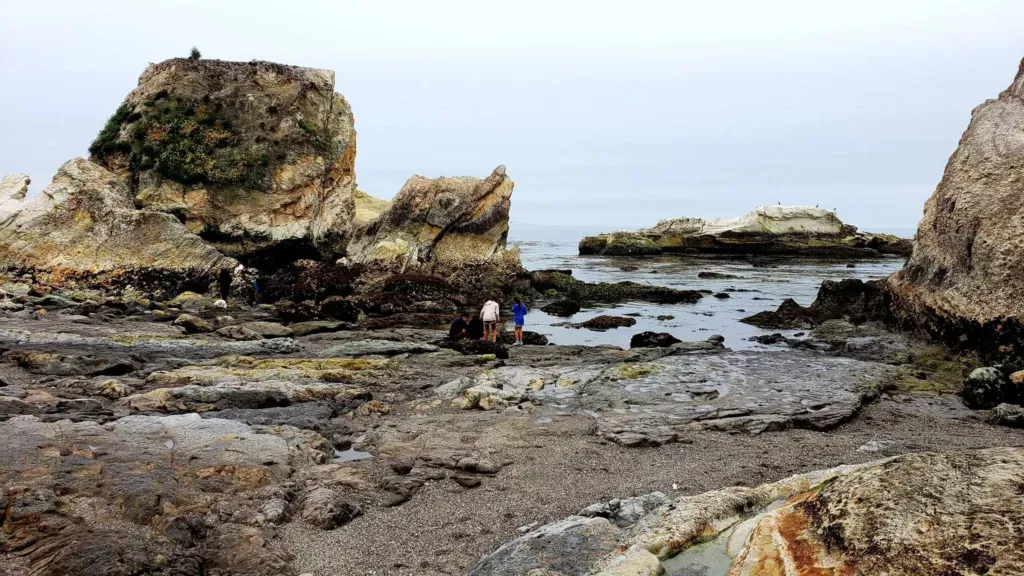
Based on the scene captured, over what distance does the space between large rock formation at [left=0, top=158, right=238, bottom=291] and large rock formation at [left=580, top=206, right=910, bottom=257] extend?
5683cm

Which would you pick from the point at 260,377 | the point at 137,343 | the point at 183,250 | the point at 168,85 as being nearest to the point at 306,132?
the point at 168,85

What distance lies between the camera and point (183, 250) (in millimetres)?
31797

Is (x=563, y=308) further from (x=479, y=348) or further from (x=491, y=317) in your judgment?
(x=479, y=348)

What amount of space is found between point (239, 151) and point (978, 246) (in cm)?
3521

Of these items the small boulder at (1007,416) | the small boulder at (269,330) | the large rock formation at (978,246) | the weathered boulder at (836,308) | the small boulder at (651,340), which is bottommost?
the small boulder at (269,330)

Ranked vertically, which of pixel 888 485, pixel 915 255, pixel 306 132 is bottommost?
pixel 888 485

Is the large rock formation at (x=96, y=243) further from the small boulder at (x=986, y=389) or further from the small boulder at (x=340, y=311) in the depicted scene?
the small boulder at (x=986, y=389)

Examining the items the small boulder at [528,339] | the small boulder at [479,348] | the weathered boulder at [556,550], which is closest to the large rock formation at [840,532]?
the weathered boulder at [556,550]

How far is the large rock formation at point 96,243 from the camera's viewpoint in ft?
98.2

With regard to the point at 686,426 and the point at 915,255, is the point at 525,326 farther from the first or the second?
the point at 686,426

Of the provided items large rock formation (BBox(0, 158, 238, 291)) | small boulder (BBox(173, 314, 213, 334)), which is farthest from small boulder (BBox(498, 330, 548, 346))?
large rock formation (BBox(0, 158, 238, 291))

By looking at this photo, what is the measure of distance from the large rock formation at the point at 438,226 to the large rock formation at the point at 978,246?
2346 cm

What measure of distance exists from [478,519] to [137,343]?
1324cm

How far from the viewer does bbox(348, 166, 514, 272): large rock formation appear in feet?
122
